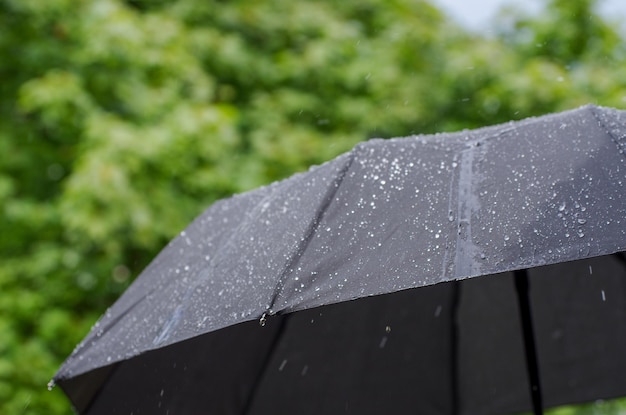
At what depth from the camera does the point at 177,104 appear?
17.6 ft

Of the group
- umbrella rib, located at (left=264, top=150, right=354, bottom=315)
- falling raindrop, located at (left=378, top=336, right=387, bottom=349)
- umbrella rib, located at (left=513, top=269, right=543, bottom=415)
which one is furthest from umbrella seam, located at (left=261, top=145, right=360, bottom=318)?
falling raindrop, located at (left=378, top=336, right=387, bottom=349)

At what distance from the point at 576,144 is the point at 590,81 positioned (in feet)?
14.0

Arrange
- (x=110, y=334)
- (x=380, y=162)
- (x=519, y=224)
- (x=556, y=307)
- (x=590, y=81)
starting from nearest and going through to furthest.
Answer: (x=519, y=224), (x=380, y=162), (x=110, y=334), (x=556, y=307), (x=590, y=81)

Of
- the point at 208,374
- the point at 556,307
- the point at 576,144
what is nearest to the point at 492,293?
the point at 556,307

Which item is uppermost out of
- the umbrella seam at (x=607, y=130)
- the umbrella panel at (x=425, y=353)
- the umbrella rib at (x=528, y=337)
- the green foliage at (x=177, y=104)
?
the umbrella seam at (x=607, y=130)

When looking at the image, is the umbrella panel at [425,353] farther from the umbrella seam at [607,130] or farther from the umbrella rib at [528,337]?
the umbrella seam at [607,130]

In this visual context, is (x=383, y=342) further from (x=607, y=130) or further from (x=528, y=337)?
(x=607, y=130)

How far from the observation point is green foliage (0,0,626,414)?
498 centimetres

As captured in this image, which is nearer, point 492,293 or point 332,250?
point 332,250

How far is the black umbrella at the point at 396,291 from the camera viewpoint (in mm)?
1544

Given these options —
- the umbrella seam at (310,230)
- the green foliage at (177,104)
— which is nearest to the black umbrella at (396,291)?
the umbrella seam at (310,230)

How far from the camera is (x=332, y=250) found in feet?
5.44

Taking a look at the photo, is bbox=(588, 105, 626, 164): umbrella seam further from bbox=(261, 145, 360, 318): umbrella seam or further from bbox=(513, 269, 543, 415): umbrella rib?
bbox=(513, 269, 543, 415): umbrella rib

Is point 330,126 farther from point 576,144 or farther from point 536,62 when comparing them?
point 576,144
